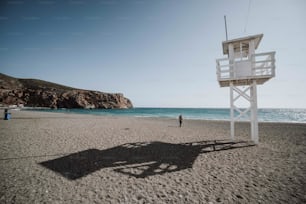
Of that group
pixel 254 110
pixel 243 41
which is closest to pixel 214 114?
pixel 254 110

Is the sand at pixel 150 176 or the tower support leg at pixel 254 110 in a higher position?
the tower support leg at pixel 254 110

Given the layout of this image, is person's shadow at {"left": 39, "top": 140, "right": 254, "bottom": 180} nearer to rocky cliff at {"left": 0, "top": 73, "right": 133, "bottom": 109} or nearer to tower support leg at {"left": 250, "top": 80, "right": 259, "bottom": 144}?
tower support leg at {"left": 250, "top": 80, "right": 259, "bottom": 144}

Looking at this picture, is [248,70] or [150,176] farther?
[248,70]

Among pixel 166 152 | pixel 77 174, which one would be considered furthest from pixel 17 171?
pixel 166 152

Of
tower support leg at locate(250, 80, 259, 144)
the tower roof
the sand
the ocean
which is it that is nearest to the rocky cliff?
the ocean

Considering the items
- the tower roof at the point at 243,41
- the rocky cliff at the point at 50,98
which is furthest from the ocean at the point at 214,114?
the rocky cliff at the point at 50,98

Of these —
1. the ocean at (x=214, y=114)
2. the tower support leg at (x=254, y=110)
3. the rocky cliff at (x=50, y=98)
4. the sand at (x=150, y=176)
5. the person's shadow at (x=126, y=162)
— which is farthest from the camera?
the rocky cliff at (x=50, y=98)

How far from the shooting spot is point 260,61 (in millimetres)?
8125

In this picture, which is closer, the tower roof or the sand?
the sand

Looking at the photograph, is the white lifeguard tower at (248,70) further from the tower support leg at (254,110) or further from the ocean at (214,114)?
the ocean at (214,114)

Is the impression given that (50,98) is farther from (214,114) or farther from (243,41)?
(243,41)

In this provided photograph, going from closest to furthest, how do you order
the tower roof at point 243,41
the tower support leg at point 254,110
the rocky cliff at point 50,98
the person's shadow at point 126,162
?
the person's shadow at point 126,162, the tower roof at point 243,41, the tower support leg at point 254,110, the rocky cliff at point 50,98

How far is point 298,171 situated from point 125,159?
6.86 m

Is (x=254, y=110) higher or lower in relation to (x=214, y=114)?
higher
